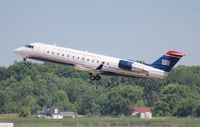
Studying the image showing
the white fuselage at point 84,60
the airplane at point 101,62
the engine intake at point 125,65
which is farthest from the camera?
the white fuselage at point 84,60

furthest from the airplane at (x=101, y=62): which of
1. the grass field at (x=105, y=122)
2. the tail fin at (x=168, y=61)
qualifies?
the grass field at (x=105, y=122)

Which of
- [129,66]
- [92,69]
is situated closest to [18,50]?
[92,69]

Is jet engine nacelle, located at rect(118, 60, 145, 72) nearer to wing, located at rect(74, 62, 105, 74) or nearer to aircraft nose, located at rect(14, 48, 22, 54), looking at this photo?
wing, located at rect(74, 62, 105, 74)

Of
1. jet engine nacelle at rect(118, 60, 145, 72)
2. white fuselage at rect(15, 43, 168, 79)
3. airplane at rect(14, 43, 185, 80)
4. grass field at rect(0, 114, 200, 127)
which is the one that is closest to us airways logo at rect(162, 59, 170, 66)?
airplane at rect(14, 43, 185, 80)

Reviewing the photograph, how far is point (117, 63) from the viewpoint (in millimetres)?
123500

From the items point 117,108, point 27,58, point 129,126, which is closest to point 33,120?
point 129,126

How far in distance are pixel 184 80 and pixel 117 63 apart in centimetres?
1071

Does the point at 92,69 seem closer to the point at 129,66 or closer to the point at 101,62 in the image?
the point at 101,62

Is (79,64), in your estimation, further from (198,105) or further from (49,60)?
(198,105)

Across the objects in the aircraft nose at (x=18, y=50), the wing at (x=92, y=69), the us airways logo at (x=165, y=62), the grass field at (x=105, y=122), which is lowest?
the grass field at (x=105, y=122)

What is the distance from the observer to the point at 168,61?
407ft

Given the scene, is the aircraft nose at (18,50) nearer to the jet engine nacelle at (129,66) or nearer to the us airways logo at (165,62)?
the jet engine nacelle at (129,66)

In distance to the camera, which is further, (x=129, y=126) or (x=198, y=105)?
(x=198, y=105)

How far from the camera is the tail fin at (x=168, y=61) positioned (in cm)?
12362
